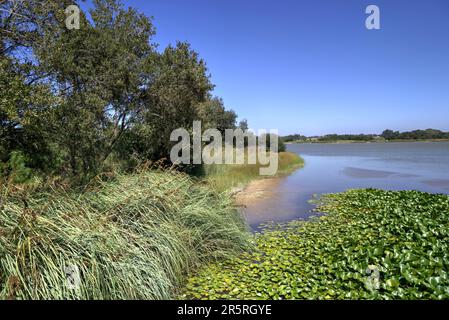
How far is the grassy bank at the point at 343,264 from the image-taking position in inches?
147

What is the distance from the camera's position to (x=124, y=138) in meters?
12.3

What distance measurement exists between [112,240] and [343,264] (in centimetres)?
343

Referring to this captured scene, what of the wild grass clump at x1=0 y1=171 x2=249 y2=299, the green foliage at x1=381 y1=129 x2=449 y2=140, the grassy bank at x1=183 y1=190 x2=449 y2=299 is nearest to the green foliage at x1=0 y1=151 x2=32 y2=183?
the wild grass clump at x1=0 y1=171 x2=249 y2=299

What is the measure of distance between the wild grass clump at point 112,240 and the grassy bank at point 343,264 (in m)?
0.51

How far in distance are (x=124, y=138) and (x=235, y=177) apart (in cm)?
572

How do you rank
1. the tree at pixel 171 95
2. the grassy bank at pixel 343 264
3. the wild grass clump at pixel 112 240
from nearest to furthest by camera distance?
the wild grass clump at pixel 112 240 → the grassy bank at pixel 343 264 → the tree at pixel 171 95

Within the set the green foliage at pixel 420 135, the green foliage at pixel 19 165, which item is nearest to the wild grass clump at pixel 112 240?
the green foliage at pixel 19 165

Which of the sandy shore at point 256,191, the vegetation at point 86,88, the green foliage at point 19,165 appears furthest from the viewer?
the sandy shore at point 256,191

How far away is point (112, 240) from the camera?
11.9ft

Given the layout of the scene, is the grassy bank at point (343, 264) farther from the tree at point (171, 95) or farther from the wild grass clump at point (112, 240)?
the tree at point (171, 95)

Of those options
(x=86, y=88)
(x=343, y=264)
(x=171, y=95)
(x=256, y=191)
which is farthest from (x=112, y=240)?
(x=256, y=191)

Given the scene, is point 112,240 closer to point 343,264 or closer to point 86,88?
point 343,264
